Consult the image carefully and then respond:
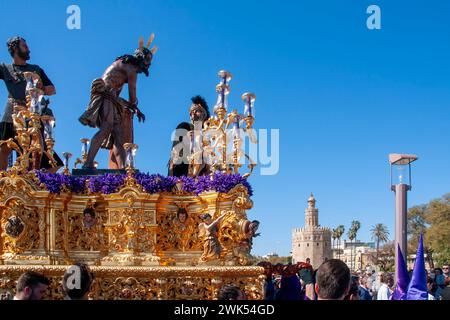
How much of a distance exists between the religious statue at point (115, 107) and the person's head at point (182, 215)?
2.31 meters

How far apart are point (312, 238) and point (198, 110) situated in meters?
109

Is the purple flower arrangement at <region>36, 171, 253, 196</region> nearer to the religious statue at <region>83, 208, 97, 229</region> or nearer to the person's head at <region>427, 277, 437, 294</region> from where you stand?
the religious statue at <region>83, 208, 97, 229</region>

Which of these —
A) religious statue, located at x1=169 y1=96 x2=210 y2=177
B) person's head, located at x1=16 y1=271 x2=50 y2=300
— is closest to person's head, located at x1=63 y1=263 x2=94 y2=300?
person's head, located at x1=16 y1=271 x2=50 y2=300

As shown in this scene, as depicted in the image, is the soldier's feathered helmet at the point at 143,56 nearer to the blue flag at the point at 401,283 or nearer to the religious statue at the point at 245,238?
the religious statue at the point at 245,238

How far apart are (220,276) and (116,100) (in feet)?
16.4

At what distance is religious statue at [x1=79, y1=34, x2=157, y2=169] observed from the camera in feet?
50.4

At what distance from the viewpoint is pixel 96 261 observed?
45.8ft

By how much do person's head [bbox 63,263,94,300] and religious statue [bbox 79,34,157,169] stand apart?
966 cm

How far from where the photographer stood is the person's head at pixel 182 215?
14.5m

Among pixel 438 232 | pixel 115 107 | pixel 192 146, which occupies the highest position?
pixel 115 107

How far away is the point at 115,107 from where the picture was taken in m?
15.7

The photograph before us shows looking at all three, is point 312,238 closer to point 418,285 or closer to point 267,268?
point 267,268

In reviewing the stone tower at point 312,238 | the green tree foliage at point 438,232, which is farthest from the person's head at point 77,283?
the stone tower at point 312,238

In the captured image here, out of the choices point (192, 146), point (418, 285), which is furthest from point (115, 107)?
point (418, 285)
